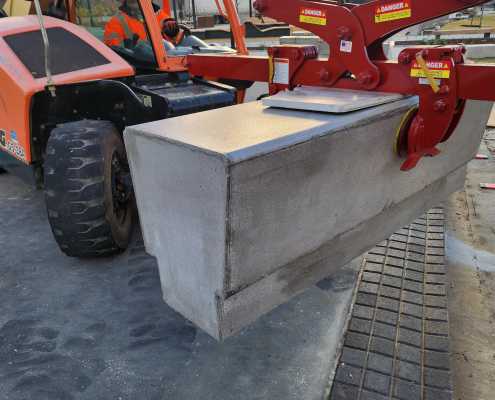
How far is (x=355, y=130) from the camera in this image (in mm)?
1840

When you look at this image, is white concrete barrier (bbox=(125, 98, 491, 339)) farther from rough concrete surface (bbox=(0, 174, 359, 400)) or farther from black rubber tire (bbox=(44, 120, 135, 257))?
black rubber tire (bbox=(44, 120, 135, 257))

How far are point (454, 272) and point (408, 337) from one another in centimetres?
97

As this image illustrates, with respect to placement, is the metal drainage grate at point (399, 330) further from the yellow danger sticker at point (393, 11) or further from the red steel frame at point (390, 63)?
the yellow danger sticker at point (393, 11)

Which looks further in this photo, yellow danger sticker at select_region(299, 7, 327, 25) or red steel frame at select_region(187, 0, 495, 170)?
yellow danger sticker at select_region(299, 7, 327, 25)

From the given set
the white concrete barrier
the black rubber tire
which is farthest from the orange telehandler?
the white concrete barrier

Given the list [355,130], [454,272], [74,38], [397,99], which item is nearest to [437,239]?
[454,272]

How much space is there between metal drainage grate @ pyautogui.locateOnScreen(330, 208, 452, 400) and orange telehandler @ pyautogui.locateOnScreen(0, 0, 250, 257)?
5.27ft

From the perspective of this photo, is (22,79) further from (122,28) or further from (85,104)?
(122,28)

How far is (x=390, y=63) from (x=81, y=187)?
1.82 meters

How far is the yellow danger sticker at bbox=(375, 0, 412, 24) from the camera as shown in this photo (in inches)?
78.2

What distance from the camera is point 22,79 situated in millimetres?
2891

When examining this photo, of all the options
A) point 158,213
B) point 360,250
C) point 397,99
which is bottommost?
point 360,250

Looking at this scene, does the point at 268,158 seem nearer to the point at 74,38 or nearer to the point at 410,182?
the point at 410,182

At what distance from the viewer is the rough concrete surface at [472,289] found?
7.47 ft
